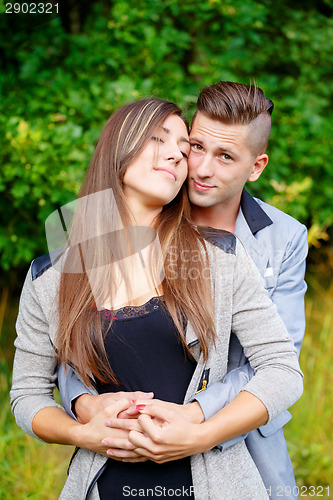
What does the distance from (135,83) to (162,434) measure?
2.56 metres

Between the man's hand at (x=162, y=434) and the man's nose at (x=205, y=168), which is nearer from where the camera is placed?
the man's hand at (x=162, y=434)

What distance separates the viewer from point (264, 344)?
1689 mm

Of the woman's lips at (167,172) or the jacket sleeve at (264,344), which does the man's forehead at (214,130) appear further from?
the jacket sleeve at (264,344)

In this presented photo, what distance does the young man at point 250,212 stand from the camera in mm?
2002

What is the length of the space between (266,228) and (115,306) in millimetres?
759

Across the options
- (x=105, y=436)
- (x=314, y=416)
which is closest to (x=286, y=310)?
(x=105, y=436)

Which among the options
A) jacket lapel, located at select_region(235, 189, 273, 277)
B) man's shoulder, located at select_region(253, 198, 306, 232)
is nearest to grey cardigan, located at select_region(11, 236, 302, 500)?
jacket lapel, located at select_region(235, 189, 273, 277)

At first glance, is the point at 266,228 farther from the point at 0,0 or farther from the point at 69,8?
the point at 69,8

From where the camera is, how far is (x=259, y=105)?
2.36 meters

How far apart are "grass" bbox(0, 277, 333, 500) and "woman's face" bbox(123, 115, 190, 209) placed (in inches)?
77.9

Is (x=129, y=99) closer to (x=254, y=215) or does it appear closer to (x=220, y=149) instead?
(x=220, y=149)

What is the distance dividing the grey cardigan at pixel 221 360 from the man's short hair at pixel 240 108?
0.66 m

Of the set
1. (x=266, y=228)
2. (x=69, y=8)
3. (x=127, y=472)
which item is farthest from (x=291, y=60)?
(x=127, y=472)

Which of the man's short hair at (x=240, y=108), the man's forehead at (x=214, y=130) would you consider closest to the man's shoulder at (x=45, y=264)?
the man's forehead at (x=214, y=130)
